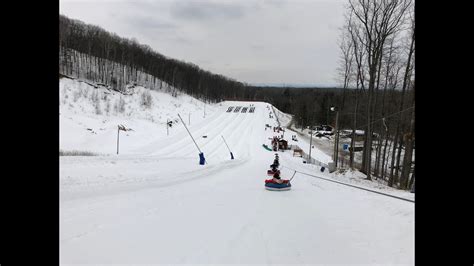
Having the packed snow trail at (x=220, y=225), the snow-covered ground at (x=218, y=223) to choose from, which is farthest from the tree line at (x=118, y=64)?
the packed snow trail at (x=220, y=225)

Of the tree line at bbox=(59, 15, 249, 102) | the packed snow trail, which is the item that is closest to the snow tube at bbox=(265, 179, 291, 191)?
the packed snow trail

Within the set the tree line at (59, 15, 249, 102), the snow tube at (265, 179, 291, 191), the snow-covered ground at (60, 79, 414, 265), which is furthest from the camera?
the tree line at (59, 15, 249, 102)

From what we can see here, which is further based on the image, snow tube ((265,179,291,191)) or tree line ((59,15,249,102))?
tree line ((59,15,249,102))

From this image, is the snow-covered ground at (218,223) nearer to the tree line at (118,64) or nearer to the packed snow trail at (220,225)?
the packed snow trail at (220,225)

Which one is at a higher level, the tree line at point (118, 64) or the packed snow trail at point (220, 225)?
the tree line at point (118, 64)

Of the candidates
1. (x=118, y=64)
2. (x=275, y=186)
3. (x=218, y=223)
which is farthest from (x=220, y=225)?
(x=118, y=64)

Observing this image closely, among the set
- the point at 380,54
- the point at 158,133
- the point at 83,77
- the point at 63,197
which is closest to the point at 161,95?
the point at 83,77

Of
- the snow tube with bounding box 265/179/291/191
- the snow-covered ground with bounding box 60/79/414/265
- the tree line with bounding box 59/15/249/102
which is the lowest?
the snow tube with bounding box 265/179/291/191

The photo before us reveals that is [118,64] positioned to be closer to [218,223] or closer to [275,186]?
[275,186]

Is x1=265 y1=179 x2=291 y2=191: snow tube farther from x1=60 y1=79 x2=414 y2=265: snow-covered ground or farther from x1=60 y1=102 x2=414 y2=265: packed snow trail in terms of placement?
x1=60 y1=102 x2=414 y2=265: packed snow trail

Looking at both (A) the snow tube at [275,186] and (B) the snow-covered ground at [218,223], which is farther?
(A) the snow tube at [275,186]

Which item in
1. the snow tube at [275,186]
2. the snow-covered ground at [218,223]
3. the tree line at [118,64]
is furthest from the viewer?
the tree line at [118,64]
